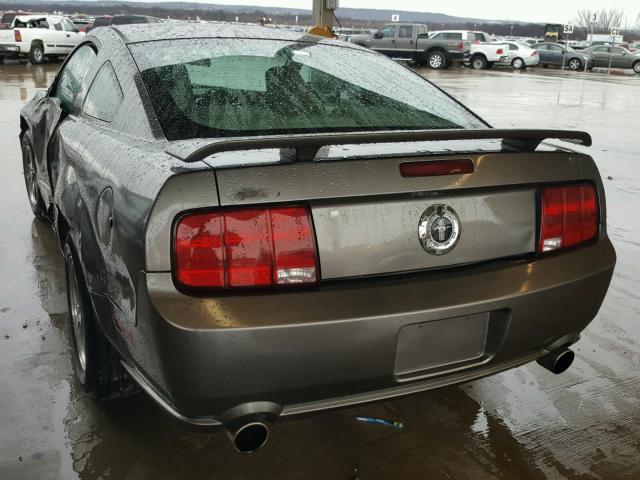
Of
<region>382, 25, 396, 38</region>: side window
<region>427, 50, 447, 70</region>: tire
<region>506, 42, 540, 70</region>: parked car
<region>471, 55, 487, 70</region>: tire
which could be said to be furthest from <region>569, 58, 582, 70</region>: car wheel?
<region>382, 25, 396, 38</region>: side window

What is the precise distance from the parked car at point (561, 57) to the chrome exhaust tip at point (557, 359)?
3405cm

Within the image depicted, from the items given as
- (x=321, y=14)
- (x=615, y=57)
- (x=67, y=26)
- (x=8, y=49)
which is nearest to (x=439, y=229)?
(x=321, y=14)

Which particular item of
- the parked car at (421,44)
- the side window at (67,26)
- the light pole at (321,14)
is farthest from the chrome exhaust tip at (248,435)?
the parked car at (421,44)

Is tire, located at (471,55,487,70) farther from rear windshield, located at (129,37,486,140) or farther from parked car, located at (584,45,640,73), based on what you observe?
rear windshield, located at (129,37,486,140)

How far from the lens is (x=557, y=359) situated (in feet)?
7.55

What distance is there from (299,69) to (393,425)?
1.49 metres

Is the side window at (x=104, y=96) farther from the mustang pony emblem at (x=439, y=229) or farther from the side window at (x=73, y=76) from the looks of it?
the mustang pony emblem at (x=439, y=229)

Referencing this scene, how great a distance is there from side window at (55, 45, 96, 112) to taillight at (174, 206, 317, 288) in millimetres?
1668

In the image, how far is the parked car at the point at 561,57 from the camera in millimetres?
34062

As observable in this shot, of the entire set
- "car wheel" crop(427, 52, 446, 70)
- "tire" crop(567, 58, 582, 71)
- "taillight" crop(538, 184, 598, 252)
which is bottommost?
"tire" crop(567, 58, 582, 71)

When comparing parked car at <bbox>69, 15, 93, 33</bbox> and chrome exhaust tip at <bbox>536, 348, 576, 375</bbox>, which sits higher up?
parked car at <bbox>69, 15, 93, 33</bbox>

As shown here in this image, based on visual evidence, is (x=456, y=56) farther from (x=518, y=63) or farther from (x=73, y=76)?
(x=73, y=76)

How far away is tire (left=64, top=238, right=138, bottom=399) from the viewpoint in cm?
245

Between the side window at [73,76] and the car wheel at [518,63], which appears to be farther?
the car wheel at [518,63]
